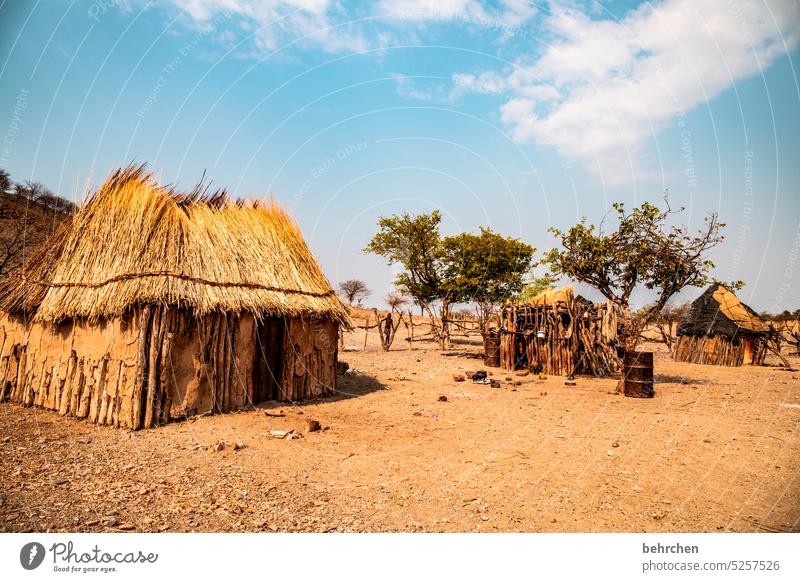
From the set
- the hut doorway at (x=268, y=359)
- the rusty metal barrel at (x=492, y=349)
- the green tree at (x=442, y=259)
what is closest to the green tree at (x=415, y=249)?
the green tree at (x=442, y=259)

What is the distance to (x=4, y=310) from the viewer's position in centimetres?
809

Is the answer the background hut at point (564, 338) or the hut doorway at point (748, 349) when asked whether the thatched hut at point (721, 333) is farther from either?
the background hut at point (564, 338)

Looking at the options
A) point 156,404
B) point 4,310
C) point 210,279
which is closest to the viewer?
point 156,404

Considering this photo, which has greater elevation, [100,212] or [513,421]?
[100,212]

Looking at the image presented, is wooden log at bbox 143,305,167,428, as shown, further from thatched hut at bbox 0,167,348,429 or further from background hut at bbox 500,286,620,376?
background hut at bbox 500,286,620,376

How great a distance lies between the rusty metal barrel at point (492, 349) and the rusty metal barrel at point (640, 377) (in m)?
4.84

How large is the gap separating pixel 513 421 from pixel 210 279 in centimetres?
560

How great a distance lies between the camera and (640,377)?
9.59 metres

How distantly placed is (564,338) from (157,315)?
10.0 m

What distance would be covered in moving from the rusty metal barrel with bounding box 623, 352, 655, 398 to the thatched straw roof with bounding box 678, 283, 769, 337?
8662 mm

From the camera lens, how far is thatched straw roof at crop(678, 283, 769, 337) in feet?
51.8

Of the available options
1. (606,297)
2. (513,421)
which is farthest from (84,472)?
(606,297)

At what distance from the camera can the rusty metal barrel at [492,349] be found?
14.4 meters

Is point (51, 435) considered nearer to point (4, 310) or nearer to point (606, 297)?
point (4, 310)
